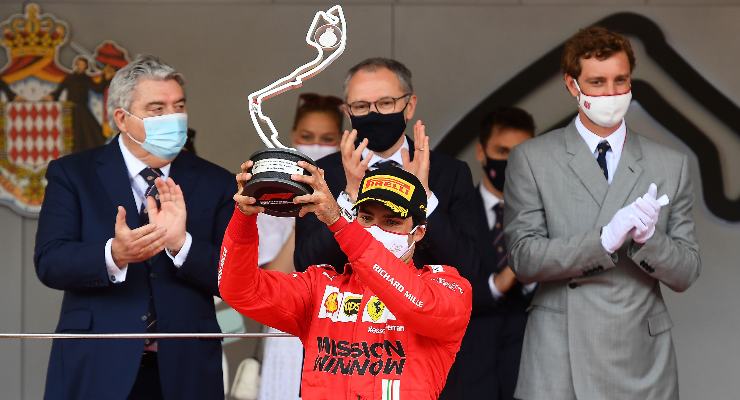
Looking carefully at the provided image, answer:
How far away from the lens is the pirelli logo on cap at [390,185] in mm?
3301

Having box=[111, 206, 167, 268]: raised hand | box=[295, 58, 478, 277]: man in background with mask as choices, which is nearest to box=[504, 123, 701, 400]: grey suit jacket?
box=[295, 58, 478, 277]: man in background with mask

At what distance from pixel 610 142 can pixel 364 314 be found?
1.35 meters

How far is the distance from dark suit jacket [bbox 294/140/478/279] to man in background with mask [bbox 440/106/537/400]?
232 millimetres

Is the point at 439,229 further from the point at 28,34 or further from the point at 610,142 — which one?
the point at 28,34

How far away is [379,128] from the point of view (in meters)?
4.16

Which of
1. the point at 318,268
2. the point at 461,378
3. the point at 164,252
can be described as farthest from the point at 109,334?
the point at 461,378

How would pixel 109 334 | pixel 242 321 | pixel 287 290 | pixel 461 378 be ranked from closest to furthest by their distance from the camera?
1. pixel 287 290
2. pixel 109 334
3. pixel 461 378
4. pixel 242 321

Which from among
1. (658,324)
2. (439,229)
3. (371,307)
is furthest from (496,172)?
(371,307)

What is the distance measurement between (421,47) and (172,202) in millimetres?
2305

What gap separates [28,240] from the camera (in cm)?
626

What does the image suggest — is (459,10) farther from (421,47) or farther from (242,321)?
(242,321)

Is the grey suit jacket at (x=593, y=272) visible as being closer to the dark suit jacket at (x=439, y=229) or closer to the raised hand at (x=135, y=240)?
the dark suit jacket at (x=439, y=229)

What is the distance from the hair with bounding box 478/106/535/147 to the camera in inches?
216

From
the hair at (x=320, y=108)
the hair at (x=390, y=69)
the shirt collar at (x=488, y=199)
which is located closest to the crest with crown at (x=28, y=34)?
the hair at (x=320, y=108)
